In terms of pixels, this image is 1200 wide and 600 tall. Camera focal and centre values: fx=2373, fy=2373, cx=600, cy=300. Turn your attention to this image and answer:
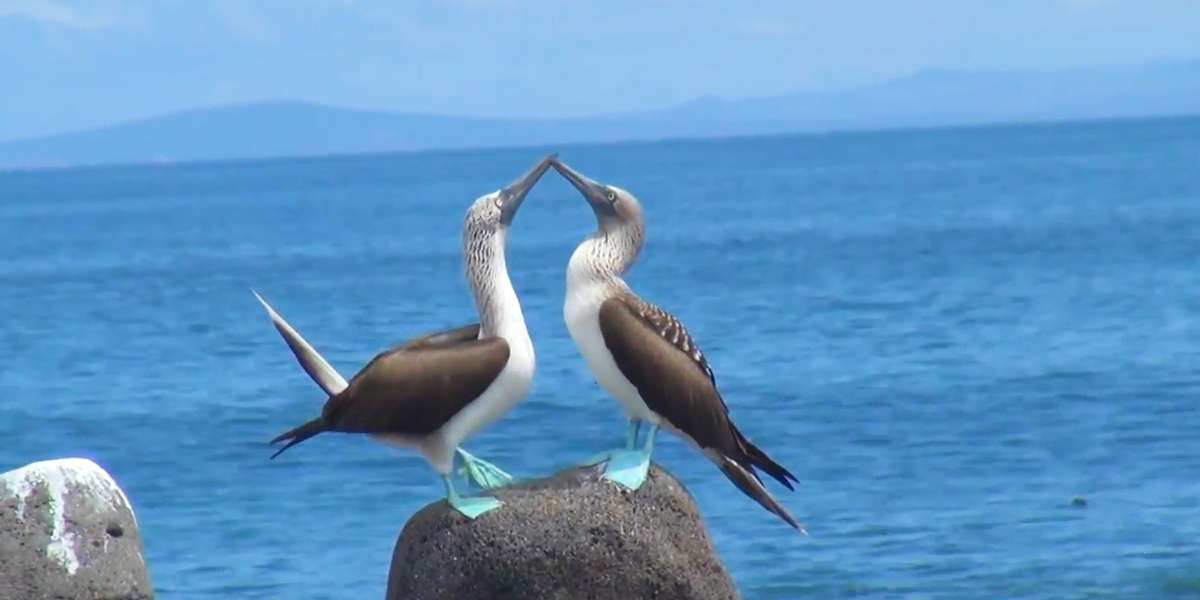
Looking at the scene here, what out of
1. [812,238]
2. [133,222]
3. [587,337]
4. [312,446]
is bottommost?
[133,222]

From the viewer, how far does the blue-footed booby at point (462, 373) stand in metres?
11.2

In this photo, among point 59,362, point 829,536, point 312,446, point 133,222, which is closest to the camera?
point 829,536

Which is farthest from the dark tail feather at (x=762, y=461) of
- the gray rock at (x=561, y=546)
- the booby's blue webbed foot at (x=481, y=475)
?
the booby's blue webbed foot at (x=481, y=475)

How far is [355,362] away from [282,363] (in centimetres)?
213

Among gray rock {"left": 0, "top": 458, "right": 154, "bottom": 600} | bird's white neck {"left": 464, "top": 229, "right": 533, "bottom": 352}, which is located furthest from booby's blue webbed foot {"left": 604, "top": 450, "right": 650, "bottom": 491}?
gray rock {"left": 0, "top": 458, "right": 154, "bottom": 600}

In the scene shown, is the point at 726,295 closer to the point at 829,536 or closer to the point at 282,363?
the point at 282,363

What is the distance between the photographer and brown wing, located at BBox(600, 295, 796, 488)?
1126cm

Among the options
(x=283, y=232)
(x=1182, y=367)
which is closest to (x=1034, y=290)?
(x=1182, y=367)

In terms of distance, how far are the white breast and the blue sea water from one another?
973 cm

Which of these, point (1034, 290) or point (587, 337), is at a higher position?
point (587, 337)

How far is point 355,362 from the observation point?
140 feet

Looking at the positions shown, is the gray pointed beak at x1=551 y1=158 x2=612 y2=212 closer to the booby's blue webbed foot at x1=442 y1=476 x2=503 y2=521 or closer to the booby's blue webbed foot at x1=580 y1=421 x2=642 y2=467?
the booby's blue webbed foot at x1=580 y1=421 x2=642 y2=467

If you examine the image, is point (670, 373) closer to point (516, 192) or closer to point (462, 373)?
point (462, 373)

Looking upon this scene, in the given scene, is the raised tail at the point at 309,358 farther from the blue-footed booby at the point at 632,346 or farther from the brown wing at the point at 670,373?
the brown wing at the point at 670,373
